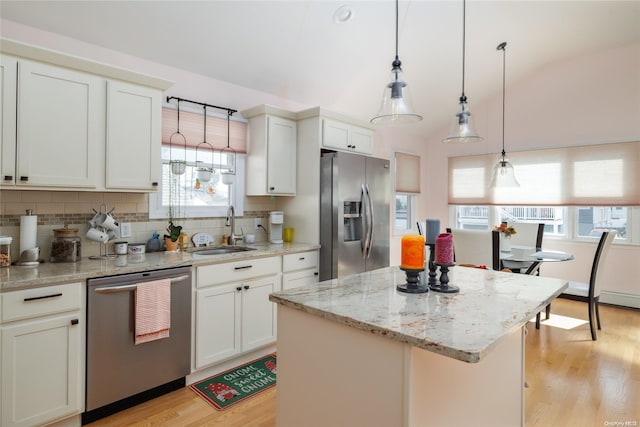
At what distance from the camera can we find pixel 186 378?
2621 mm

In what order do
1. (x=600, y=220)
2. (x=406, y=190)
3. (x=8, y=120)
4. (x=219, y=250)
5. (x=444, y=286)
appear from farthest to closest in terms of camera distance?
(x=406, y=190)
(x=600, y=220)
(x=219, y=250)
(x=8, y=120)
(x=444, y=286)

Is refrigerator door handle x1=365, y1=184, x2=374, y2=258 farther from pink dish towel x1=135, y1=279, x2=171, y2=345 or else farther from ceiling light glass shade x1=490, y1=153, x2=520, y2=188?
pink dish towel x1=135, y1=279, x2=171, y2=345

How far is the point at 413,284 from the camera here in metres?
1.74

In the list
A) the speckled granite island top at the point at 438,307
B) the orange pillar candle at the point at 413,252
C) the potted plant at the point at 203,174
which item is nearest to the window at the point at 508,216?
the speckled granite island top at the point at 438,307

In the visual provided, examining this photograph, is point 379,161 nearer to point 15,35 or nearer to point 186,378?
point 186,378

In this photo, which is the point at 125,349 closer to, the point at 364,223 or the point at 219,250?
the point at 219,250

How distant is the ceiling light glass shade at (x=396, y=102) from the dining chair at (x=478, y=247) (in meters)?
1.81

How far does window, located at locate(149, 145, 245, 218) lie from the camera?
3.14m

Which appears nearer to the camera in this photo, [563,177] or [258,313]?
[258,313]

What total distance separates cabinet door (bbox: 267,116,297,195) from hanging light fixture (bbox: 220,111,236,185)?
14.8 inches

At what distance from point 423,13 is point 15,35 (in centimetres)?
328

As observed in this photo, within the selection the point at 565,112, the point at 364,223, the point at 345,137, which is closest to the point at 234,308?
the point at 364,223

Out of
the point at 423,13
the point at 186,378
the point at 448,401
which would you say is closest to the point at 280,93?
the point at 423,13

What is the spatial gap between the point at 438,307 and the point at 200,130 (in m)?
2.68
